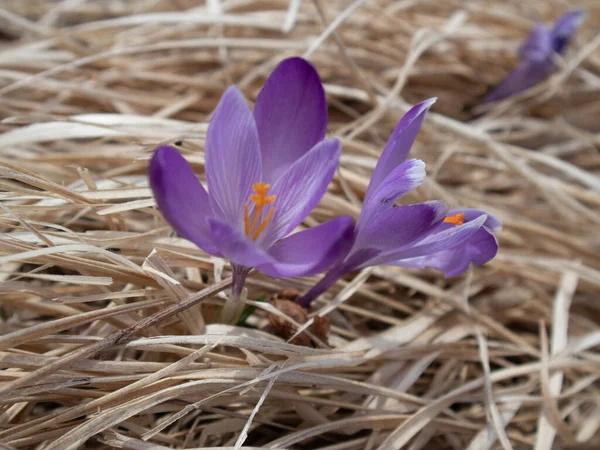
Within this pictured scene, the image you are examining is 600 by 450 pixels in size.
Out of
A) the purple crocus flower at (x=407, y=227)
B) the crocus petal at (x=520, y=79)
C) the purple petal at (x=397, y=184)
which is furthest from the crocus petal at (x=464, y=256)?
the crocus petal at (x=520, y=79)

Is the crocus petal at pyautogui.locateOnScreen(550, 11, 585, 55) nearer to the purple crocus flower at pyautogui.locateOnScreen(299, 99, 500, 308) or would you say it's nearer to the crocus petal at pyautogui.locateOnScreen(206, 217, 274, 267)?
the purple crocus flower at pyautogui.locateOnScreen(299, 99, 500, 308)

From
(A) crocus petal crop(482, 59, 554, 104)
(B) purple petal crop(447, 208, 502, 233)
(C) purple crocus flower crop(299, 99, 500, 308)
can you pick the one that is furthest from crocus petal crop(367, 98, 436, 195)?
(A) crocus petal crop(482, 59, 554, 104)

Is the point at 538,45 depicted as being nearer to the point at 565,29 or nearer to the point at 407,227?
the point at 565,29

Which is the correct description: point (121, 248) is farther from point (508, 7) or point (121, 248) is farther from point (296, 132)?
point (508, 7)

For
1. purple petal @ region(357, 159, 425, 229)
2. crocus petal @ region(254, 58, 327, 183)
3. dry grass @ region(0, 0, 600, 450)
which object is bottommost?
dry grass @ region(0, 0, 600, 450)

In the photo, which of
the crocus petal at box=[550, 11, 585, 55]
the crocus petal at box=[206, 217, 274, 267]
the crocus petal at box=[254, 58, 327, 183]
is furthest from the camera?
the crocus petal at box=[550, 11, 585, 55]

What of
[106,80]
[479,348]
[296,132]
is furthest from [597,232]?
[106,80]
